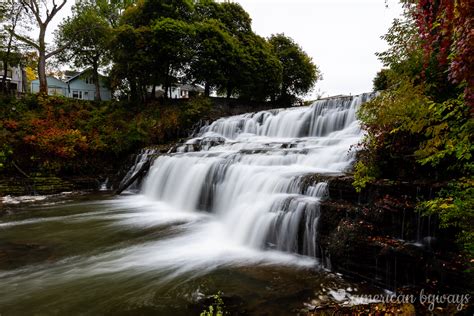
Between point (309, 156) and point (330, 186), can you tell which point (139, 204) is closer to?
point (309, 156)

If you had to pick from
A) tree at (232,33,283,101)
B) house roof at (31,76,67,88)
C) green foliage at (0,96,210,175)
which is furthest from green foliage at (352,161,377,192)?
house roof at (31,76,67,88)

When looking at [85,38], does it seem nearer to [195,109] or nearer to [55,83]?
[195,109]

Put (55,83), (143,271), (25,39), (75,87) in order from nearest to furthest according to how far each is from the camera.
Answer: (143,271)
(25,39)
(55,83)
(75,87)

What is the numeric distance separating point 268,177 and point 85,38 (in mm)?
25392

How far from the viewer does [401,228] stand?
514 cm

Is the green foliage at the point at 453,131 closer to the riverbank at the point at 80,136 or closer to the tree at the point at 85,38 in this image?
the riverbank at the point at 80,136

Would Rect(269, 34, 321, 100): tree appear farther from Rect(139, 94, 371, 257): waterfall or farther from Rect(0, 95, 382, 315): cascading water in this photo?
Rect(0, 95, 382, 315): cascading water

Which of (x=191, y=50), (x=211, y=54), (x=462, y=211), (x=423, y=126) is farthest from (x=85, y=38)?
(x=462, y=211)

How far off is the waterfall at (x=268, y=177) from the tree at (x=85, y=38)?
15.9 m

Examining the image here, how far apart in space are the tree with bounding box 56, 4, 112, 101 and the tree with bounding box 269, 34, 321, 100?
17.2 metres

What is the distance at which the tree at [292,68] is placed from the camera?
105 feet

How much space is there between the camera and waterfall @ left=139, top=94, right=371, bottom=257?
6.56 m

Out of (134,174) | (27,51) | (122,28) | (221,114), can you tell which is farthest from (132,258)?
(27,51)

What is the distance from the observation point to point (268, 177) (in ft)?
26.9
